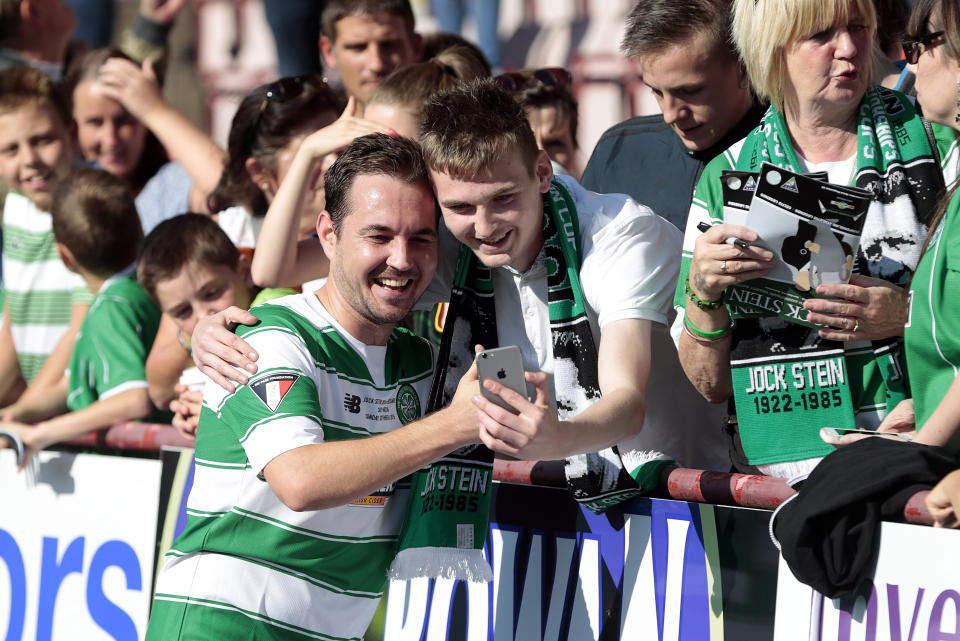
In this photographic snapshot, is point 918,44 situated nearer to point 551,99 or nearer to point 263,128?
point 551,99

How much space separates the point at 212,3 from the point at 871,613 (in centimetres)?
920

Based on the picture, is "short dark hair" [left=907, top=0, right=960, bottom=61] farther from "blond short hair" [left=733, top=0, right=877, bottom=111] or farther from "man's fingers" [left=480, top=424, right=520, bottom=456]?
"man's fingers" [left=480, top=424, right=520, bottom=456]

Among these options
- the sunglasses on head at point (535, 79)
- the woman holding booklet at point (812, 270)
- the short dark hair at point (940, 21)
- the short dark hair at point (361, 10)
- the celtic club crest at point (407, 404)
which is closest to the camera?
the short dark hair at point (940, 21)

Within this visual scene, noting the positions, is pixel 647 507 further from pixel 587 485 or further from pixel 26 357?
pixel 26 357

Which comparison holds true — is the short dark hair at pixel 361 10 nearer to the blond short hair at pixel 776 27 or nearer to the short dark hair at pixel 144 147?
the short dark hair at pixel 144 147

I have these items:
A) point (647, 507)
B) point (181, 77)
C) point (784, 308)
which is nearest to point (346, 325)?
point (647, 507)

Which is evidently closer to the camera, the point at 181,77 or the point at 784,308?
the point at 784,308

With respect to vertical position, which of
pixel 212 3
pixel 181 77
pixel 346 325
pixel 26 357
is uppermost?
pixel 212 3

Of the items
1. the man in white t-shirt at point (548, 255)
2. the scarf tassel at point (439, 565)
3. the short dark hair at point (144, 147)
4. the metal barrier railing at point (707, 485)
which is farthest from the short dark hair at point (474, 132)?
the short dark hair at point (144, 147)

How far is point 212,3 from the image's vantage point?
1068 cm

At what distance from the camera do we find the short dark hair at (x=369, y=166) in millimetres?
3303

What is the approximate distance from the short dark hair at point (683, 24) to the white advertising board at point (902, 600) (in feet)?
5.62

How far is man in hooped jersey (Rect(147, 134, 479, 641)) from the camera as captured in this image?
3.20 m

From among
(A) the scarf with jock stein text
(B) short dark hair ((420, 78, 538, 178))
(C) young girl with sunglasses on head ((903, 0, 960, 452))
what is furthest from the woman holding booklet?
(B) short dark hair ((420, 78, 538, 178))
